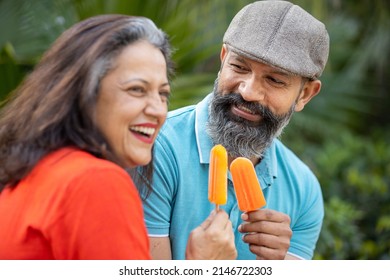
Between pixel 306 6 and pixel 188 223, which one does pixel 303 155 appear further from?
pixel 188 223

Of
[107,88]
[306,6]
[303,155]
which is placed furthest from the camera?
[303,155]

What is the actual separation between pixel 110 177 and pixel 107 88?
28 cm

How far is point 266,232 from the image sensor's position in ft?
9.61

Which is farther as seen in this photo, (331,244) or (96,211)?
(331,244)

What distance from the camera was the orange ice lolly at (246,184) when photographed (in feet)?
8.98

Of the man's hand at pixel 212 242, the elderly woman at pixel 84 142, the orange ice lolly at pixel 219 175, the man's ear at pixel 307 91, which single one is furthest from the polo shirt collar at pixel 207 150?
the elderly woman at pixel 84 142

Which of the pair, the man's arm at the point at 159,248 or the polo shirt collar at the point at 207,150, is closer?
the man's arm at the point at 159,248

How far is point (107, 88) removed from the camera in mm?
2189

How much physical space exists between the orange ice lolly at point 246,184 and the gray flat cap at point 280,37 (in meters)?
0.53

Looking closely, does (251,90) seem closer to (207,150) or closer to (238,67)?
(238,67)

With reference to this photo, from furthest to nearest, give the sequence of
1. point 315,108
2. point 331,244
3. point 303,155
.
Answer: point 315,108
point 303,155
point 331,244

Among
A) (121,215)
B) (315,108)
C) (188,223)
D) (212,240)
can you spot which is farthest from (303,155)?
(121,215)

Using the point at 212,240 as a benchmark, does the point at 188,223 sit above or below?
below

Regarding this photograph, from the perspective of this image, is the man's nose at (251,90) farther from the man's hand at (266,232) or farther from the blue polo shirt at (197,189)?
the man's hand at (266,232)
